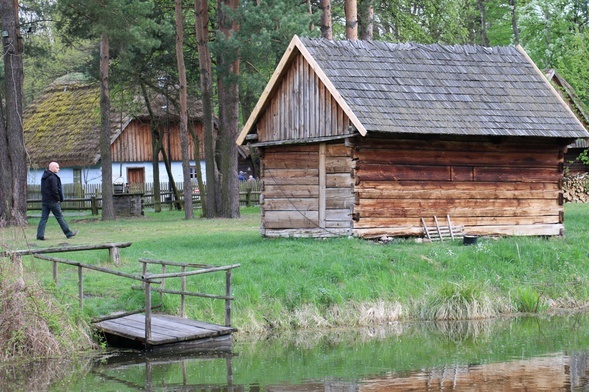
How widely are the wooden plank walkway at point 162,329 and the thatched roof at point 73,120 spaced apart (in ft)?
100.0

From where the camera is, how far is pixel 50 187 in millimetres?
23469

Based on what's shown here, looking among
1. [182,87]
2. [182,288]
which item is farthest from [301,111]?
[182,87]

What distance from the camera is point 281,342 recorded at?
15719 millimetres

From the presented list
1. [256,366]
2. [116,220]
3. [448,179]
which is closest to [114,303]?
[256,366]

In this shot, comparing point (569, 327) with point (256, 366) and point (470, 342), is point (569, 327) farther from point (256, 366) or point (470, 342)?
point (256, 366)

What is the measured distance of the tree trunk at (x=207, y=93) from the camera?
33.5m

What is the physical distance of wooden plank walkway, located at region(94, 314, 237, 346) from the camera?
14.3 meters

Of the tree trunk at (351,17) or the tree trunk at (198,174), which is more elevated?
the tree trunk at (351,17)

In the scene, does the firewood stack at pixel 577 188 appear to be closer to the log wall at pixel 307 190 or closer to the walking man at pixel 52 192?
the log wall at pixel 307 190

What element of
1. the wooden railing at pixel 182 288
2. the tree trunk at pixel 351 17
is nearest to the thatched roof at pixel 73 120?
the tree trunk at pixel 351 17

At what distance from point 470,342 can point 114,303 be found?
580cm

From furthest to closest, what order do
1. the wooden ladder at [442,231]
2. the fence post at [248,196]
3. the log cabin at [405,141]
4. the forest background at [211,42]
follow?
1. the fence post at [248,196]
2. the forest background at [211,42]
3. the wooden ladder at [442,231]
4. the log cabin at [405,141]

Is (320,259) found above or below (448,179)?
below

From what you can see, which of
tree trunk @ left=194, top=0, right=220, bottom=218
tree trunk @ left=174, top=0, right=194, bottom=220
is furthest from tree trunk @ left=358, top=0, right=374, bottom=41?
tree trunk @ left=174, top=0, right=194, bottom=220
